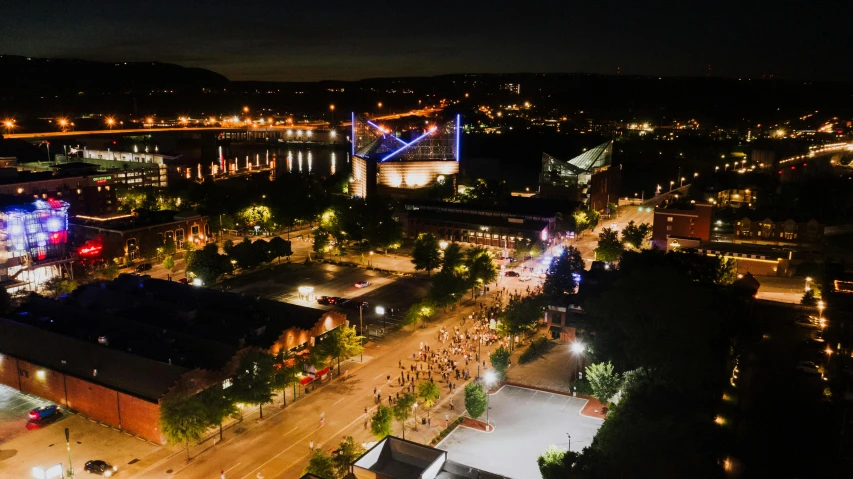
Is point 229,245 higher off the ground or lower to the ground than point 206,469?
higher

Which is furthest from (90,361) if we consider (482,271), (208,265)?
(482,271)

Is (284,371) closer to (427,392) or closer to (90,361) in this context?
(427,392)

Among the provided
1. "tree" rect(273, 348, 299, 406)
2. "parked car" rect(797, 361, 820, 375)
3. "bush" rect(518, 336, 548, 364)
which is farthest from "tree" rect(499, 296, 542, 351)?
"parked car" rect(797, 361, 820, 375)

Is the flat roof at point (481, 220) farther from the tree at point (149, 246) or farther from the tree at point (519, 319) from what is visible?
the tree at point (519, 319)

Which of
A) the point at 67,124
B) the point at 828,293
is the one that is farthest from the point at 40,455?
the point at 67,124

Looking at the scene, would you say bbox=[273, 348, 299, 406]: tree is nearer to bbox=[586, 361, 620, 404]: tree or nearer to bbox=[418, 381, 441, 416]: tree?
bbox=[418, 381, 441, 416]: tree

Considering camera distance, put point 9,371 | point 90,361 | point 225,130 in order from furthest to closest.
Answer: point 225,130 → point 9,371 → point 90,361

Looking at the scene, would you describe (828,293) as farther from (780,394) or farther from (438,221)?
(438,221)
